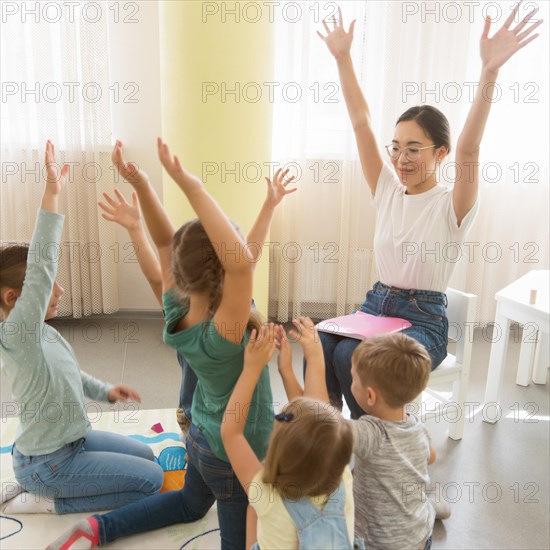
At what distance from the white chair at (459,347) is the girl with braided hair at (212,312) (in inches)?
36.0

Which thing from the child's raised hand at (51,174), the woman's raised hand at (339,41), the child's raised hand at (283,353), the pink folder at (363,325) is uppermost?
the woman's raised hand at (339,41)

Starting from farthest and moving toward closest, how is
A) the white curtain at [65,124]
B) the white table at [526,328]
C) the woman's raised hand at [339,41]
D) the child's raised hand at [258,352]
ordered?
the white curtain at [65,124] < the white table at [526,328] < the woman's raised hand at [339,41] < the child's raised hand at [258,352]

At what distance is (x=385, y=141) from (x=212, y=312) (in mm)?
2181

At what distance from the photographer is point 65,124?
2881 mm

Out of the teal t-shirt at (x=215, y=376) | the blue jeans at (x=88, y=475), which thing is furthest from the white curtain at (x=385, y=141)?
the teal t-shirt at (x=215, y=376)

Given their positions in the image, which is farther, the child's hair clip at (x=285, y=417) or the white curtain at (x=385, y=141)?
the white curtain at (x=385, y=141)

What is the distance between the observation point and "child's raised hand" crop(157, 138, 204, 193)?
101 centimetres

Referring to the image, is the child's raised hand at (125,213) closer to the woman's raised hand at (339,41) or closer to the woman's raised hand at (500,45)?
the woman's raised hand at (339,41)

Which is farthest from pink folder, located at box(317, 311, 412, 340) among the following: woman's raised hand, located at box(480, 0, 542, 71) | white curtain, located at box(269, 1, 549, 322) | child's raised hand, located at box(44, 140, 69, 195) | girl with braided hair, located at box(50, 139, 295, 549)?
white curtain, located at box(269, 1, 549, 322)

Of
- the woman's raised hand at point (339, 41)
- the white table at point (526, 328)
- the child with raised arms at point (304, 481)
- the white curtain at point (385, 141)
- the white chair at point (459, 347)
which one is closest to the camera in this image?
the child with raised arms at point (304, 481)

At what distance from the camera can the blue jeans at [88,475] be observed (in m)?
1.56

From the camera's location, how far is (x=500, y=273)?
332cm

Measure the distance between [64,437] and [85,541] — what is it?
0.26m

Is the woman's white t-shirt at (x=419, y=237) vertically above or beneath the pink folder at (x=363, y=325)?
above
